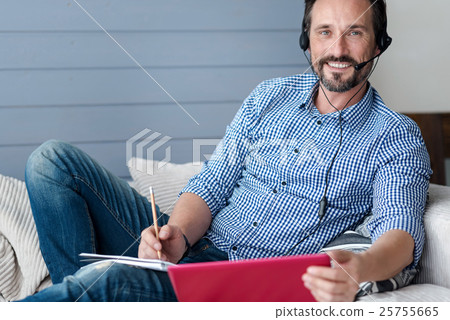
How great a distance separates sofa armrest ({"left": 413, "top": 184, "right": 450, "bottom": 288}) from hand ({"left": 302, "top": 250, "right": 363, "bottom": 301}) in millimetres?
316

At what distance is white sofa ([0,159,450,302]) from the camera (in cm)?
104

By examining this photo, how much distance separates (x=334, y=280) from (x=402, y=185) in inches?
15.0

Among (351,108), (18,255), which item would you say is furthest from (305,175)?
(18,255)

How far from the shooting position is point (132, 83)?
2039 millimetres

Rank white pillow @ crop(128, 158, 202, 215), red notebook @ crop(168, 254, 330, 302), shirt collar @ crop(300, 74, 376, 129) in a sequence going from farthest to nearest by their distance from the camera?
1. white pillow @ crop(128, 158, 202, 215)
2. shirt collar @ crop(300, 74, 376, 129)
3. red notebook @ crop(168, 254, 330, 302)

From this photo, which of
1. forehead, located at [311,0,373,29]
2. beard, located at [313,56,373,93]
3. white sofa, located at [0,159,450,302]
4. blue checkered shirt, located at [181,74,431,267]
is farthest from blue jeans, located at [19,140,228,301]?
forehead, located at [311,0,373,29]

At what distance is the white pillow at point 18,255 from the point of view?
1.33m

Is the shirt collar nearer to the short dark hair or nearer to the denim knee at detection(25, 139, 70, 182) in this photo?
the short dark hair

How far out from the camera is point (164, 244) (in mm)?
1084

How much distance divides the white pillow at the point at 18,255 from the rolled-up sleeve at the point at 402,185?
0.80m

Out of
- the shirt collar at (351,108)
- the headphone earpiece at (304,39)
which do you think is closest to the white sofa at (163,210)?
the shirt collar at (351,108)
